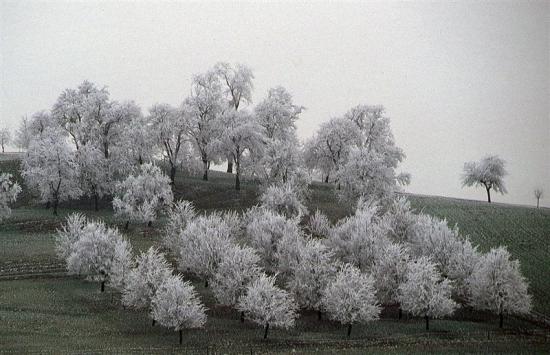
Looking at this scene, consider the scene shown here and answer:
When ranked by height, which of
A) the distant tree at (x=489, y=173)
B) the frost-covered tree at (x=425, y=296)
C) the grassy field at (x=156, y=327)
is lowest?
the grassy field at (x=156, y=327)

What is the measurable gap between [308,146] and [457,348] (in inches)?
2427

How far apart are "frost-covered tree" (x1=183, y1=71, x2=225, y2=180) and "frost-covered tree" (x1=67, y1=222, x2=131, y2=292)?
3621cm

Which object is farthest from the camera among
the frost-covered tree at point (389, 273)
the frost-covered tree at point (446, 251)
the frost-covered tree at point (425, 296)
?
the frost-covered tree at point (446, 251)

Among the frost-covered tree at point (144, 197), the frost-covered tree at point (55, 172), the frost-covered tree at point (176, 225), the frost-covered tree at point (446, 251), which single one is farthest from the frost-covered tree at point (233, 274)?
the frost-covered tree at point (55, 172)

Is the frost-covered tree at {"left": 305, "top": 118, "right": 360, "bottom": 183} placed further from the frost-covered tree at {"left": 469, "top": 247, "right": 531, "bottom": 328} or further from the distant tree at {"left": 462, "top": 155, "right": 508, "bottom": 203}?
the frost-covered tree at {"left": 469, "top": 247, "right": 531, "bottom": 328}

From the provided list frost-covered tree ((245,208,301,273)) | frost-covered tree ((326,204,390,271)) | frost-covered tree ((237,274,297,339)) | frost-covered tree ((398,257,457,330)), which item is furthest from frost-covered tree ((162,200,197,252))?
frost-covered tree ((398,257,457,330))

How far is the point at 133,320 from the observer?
58500 millimetres

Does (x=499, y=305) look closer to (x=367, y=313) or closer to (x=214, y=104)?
(x=367, y=313)

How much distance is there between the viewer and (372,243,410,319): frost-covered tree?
66938 millimetres

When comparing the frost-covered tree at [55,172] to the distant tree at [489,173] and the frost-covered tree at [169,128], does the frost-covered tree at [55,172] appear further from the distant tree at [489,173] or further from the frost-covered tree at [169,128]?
the distant tree at [489,173]

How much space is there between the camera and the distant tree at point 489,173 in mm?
119250

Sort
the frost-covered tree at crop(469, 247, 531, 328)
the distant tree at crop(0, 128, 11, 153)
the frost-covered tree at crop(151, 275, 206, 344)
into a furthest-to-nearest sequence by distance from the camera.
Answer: the distant tree at crop(0, 128, 11, 153) < the frost-covered tree at crop(469, 247, 531, 328) < the frost-covered tree at crop(151, 275, 206, 344)

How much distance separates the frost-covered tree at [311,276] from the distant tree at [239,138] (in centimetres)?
3606

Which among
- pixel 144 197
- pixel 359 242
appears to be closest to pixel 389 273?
pixel 359 242
